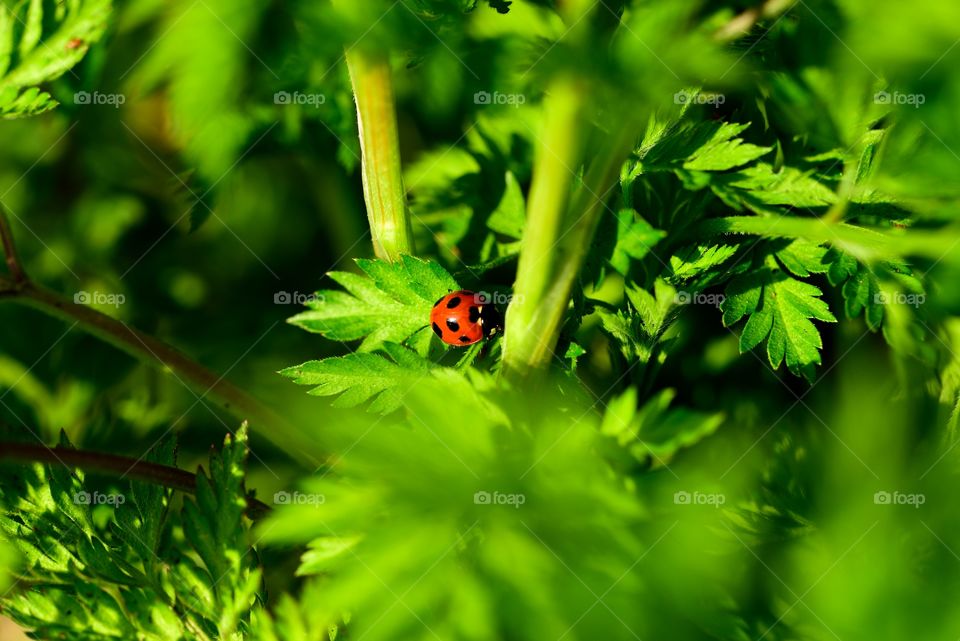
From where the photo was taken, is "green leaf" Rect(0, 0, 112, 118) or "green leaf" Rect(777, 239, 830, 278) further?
"green leaf" Rect(0, 0, 112, 118)

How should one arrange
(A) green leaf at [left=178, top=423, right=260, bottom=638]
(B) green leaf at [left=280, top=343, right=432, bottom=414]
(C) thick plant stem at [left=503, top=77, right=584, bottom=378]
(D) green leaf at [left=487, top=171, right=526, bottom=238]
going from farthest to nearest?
(D) green leaf at [left=487, top=171, right=526, bottom=238] < (A) green leaf at [left=178, top=423, right=260, bottom=638] < (B) green leaf at [left=280, top=343, right=432, bottom=414] < (C) thick plant stem at [left=503, top=77, right=584, bottom=378]

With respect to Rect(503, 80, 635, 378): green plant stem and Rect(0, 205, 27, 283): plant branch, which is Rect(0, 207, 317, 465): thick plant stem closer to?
Rect(0, 205, 27, 283): plant branch

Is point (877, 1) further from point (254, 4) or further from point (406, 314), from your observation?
point (406, 314)

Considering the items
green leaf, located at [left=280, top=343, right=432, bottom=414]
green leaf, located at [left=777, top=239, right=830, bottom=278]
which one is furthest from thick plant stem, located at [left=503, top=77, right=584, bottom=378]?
green leaf, located at [left=777, top=239, right=830, bottom=278]

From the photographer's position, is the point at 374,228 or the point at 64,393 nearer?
the point at 374,228

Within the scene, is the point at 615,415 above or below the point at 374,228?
below

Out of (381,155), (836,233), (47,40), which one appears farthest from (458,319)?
(47,40)

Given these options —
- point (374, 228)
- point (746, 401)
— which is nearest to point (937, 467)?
point (746, 401)

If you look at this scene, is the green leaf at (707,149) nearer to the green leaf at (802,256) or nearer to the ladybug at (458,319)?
the green leaf at (802,256)
